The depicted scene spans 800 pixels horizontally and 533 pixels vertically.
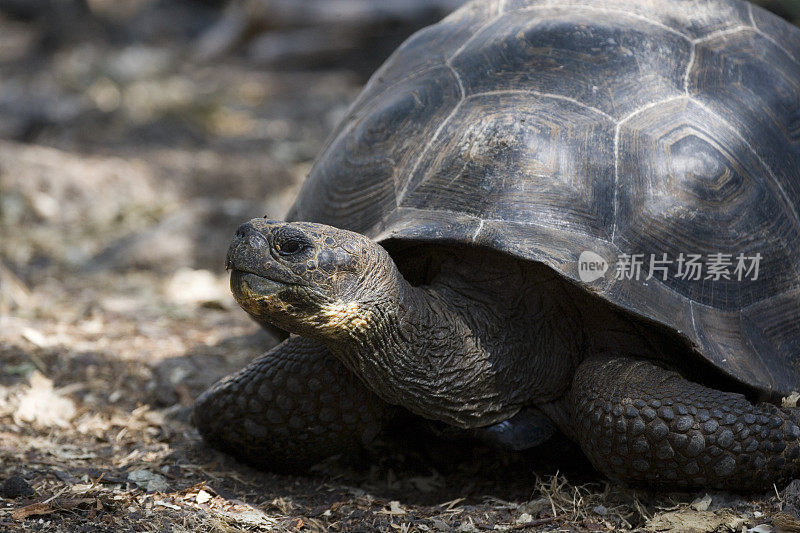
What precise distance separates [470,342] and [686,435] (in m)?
0.77

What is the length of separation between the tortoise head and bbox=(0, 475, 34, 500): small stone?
964 mm

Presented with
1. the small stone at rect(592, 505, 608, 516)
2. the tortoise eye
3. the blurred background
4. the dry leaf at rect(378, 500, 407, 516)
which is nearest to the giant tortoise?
the tortoise eye

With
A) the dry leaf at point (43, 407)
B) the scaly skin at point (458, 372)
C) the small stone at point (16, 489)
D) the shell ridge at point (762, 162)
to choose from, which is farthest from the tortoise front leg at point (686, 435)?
the dry leaf at point (43, 407)

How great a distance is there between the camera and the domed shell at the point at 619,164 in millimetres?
2994

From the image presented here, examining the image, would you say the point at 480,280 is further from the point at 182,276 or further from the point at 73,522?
the point at 182,276

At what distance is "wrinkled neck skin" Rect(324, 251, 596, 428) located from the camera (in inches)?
113

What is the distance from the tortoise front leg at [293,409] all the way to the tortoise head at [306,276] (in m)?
0.49

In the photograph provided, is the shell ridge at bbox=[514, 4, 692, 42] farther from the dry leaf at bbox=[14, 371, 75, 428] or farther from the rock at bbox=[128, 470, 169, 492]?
the dry leaf at bbox=[14, 371, 75, 428]

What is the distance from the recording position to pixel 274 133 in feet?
28.2

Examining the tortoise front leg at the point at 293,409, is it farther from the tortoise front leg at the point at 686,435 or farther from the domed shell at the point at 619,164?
the tortoise front leg at the point at 686,435

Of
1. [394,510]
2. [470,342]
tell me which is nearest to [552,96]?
[470,342]

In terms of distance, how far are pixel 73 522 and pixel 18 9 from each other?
1294 cm

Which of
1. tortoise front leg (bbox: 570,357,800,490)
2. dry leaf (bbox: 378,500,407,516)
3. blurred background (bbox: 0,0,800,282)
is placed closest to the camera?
tortoise front leg (bbox: 570,357,800,490)

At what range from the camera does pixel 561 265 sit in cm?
285
